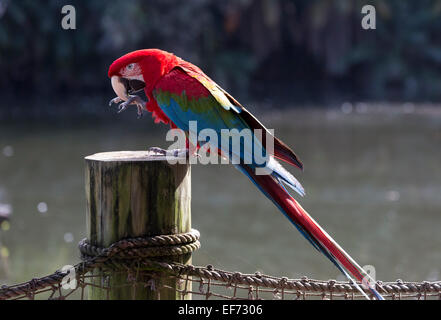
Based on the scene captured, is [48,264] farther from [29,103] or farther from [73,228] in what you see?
[29,103]

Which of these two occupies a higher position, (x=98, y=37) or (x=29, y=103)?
(x=98, y=37)

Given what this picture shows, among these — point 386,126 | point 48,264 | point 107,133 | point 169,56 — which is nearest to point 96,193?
point 169,56

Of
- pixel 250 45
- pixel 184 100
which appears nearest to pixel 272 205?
pixel 184 100

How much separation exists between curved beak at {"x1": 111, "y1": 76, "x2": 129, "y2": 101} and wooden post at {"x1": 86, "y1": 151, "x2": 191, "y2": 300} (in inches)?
12.4

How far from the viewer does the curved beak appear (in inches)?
69.7

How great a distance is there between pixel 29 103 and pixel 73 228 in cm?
1093

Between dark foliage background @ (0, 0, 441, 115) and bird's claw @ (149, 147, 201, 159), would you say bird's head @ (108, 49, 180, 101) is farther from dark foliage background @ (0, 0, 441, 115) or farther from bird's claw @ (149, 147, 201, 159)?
dark foliage background @ (0, 0, 441, 115)

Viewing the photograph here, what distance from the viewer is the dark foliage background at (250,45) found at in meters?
14.7

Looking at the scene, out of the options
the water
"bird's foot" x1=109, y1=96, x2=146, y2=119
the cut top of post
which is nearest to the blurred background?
the water

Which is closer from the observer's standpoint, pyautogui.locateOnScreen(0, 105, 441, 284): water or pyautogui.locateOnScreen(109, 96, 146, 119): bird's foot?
pyautogui.locateOnScreen(109, 96, 146, 119): bird's foot

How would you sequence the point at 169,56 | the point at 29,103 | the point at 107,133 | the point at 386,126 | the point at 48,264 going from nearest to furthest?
the point at 169,56
the point at 48,264
the point at 107,133
the point at 386,126
the point at 29,103

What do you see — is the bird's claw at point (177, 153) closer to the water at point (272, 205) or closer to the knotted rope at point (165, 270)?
the knotted rope at point (165, 270)

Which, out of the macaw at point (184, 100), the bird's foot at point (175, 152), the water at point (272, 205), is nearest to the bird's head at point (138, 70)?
the macaw at point (184, 100)

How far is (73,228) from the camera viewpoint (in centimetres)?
499
